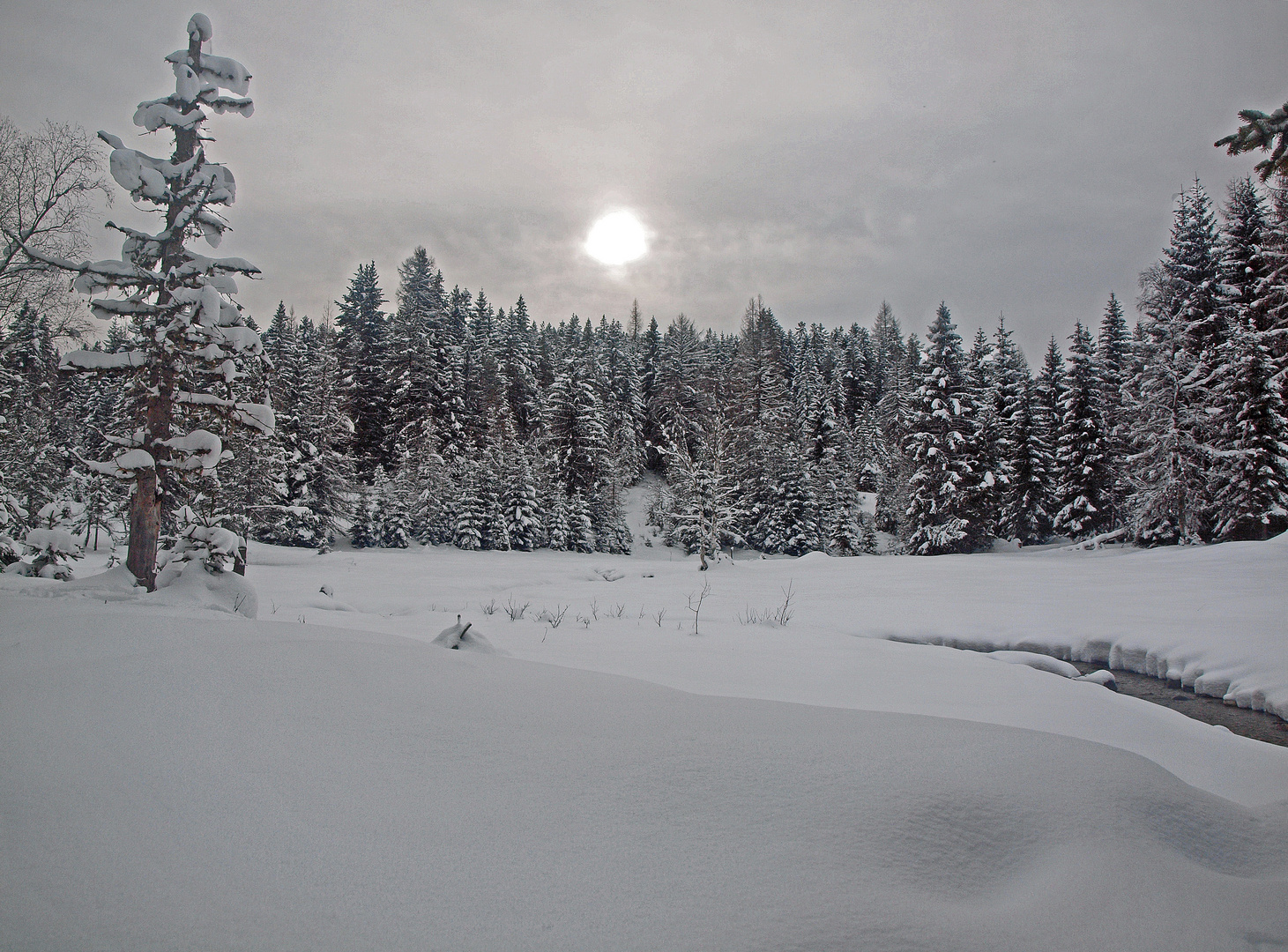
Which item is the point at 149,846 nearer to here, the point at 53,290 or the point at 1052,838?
the point at 1052,838

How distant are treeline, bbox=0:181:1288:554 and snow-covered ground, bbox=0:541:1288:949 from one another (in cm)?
946

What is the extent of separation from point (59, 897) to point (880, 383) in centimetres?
7057

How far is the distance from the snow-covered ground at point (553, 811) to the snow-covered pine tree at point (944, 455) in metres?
24.9

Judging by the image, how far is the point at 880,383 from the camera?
6544cm

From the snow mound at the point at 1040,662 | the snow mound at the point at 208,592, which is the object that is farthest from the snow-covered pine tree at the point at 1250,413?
the snow mound at the point at 208,592

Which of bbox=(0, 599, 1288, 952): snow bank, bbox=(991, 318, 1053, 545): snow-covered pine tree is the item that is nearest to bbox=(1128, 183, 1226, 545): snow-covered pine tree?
bbox=(991, 318, 1053, 545): snow-covered pine tree

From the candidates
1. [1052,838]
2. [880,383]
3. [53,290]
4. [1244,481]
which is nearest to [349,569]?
[53,290]

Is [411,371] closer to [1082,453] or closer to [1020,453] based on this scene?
[1020,453]

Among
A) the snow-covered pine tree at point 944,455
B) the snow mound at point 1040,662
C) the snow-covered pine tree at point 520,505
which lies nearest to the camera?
the snow mound at point 1040,662

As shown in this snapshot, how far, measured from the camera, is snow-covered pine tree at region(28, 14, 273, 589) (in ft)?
30.0

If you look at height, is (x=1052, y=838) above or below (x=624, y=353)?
below

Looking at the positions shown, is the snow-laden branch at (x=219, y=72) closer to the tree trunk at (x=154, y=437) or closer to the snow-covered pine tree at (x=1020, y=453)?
the tree trunk at (x=154, y=437)

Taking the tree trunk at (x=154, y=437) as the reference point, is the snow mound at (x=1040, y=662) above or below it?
below

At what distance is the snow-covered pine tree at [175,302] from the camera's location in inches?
360
